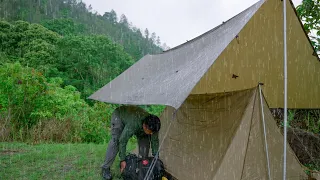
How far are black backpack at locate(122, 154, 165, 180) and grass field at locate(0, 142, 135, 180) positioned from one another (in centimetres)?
81

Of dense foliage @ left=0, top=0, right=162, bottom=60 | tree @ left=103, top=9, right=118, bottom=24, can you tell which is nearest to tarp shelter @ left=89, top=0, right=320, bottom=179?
dense foliage @ left=0, top=0, right=162, bottom=60

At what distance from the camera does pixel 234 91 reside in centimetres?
299

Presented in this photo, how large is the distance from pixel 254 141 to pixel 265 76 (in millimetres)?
1461

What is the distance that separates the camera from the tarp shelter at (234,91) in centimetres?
262

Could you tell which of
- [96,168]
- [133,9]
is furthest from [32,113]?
[133,9]

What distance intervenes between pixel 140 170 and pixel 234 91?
127 centimetres

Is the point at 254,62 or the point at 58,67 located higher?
the point at 58,67

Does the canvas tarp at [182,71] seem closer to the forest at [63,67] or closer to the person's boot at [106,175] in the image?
the person's boot at [106,175]

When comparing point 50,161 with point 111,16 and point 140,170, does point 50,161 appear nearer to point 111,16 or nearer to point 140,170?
point 140,170

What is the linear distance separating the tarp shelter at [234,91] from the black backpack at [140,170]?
1.45ft

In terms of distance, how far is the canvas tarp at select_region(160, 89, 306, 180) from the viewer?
2.58 m

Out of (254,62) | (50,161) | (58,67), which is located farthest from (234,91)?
(58,67)

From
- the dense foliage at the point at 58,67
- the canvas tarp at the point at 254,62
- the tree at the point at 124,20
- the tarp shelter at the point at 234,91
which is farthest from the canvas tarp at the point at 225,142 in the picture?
the tree at the point at 124,20

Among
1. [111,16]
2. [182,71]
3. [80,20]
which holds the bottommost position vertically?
[182,71]
